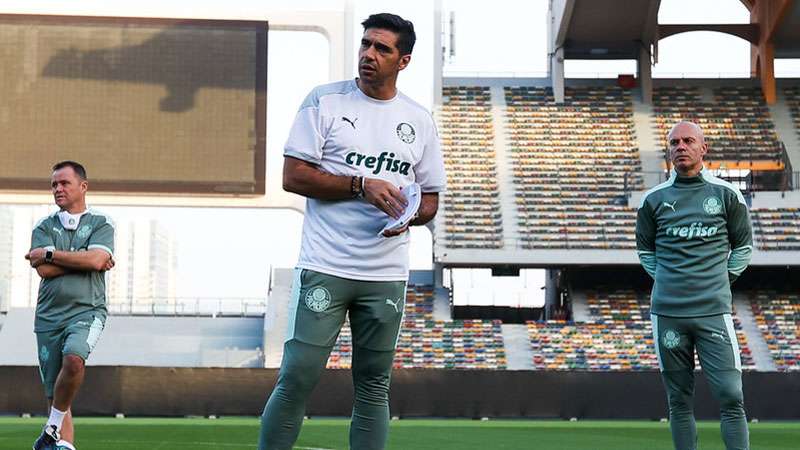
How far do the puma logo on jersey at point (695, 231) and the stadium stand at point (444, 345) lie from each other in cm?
1550

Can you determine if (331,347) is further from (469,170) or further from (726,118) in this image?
(726,118)

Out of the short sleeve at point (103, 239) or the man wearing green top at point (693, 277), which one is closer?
the man wearing green top at point (693, 277)

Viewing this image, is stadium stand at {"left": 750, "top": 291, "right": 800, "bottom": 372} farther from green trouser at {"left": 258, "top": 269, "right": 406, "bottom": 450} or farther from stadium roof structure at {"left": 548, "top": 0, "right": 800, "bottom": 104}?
green trouser at {"left": 258, "top": 269, "right": 406, "bottom": 450}

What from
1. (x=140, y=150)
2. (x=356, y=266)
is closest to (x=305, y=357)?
(x=356, y=266)

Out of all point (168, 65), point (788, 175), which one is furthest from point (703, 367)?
point (788, 175)

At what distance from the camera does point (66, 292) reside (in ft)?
21.9

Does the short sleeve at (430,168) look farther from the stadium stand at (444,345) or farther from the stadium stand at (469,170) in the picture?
the stadium stand at (469,170)

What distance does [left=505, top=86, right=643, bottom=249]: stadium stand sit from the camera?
24.5m

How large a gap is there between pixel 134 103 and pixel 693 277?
1952 centimetres

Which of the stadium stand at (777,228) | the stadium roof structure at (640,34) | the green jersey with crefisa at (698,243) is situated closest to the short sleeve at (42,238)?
the green jersey with crefisa at (698,243)

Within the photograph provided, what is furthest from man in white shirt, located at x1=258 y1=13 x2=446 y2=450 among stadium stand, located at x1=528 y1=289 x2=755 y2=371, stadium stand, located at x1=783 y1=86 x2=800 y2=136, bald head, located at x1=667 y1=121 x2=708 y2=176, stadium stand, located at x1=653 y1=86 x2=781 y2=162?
stadium stand, located at x1=783 y1=86 x2=800 y2=136

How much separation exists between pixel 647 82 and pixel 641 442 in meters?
17.7

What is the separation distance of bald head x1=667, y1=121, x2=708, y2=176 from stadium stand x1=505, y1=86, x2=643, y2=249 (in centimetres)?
1787

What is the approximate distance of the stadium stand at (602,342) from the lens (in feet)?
72.6
